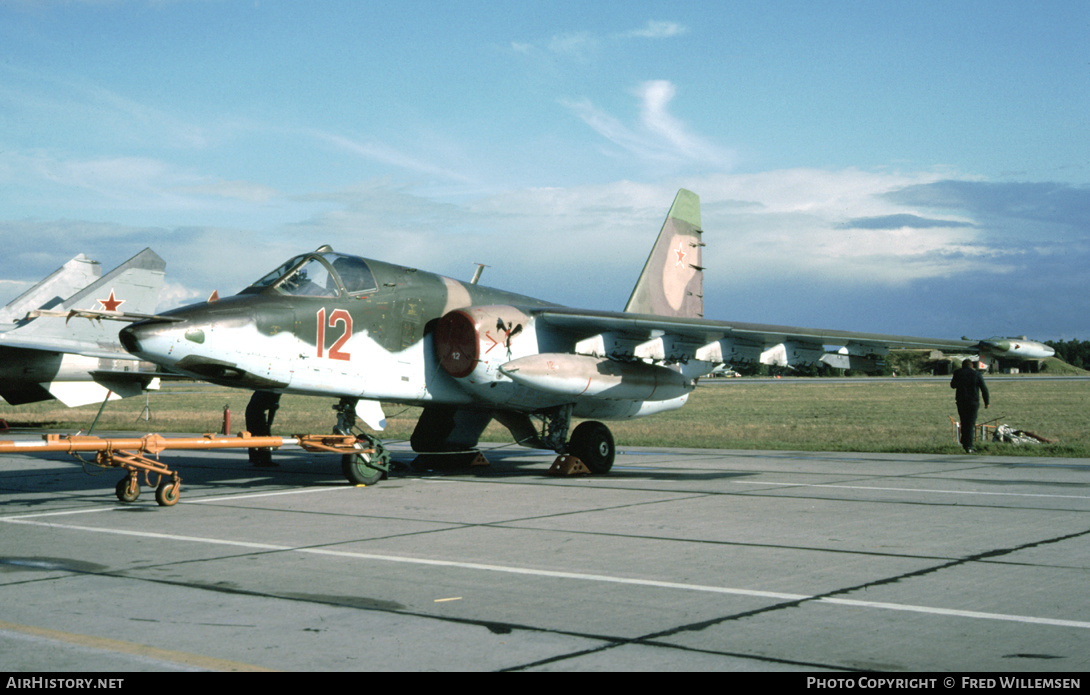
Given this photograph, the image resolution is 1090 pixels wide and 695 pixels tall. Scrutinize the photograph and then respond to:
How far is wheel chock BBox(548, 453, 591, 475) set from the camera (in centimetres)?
1391

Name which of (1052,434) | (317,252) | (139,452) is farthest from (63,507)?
(1052,434)

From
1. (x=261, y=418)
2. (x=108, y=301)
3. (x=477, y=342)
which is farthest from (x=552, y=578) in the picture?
(x=108, y=301)

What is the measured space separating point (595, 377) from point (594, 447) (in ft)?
4.56

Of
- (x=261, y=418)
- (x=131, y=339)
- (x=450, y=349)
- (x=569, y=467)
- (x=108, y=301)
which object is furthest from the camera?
(x=108, y=301)

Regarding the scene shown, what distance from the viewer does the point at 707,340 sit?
1376 cm

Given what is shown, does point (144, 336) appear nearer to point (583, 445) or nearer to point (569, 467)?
point (569, 467)

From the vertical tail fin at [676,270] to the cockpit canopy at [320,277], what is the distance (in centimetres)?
618

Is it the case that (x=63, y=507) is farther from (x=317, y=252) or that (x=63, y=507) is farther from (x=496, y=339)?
(x=496, y=339)

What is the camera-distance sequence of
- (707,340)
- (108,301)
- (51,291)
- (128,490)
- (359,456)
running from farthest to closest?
(51,291) → (108,301) → (707,340) → (359,456) → (128,490)

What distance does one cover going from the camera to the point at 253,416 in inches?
603

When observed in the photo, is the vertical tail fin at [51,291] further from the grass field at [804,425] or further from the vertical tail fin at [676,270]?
the vertical tail fin at [676,270]

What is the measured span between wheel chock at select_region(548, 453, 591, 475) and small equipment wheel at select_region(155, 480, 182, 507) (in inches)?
226

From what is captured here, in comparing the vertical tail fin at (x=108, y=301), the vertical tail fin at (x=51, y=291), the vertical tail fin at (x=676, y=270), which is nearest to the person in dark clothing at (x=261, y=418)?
the vertical tail fin at (x=676, y=270)

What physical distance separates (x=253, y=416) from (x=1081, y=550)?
40.5 feet
